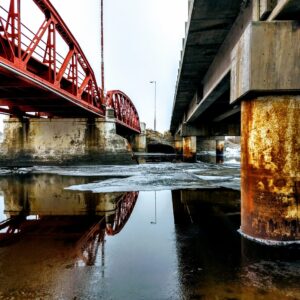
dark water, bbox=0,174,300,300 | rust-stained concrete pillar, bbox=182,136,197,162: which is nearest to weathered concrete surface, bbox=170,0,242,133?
dark water, bbox=0,174,300,300

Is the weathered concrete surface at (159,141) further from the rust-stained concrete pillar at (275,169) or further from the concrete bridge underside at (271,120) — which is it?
the rust-stained concrete pillar at (275,169)

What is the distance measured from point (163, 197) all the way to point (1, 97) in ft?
44.3

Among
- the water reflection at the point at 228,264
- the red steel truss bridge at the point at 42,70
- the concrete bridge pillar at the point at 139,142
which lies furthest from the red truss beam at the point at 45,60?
the concrete bridge pillar at the point at 139,142

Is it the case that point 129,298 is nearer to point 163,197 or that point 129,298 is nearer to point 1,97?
point 163,197

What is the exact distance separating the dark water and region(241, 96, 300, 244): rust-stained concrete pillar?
1.15 feet

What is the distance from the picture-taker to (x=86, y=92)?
24.1 meters

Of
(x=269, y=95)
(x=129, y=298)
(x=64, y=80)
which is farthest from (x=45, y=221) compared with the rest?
(x=64, y=80)

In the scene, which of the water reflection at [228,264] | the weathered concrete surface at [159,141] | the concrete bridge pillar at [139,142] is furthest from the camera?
the weathered concrete surface at [159,141]

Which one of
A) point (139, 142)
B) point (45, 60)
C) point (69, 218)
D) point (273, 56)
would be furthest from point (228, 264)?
point (139, 142)

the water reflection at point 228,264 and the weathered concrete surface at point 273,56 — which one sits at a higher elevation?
the weathered concrete surface at point 273,56

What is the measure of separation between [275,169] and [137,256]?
2.44 meters

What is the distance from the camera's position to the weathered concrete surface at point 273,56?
4.89m

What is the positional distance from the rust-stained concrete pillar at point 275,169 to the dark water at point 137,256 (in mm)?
351

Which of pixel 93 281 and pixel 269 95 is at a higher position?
pixel 269 95
